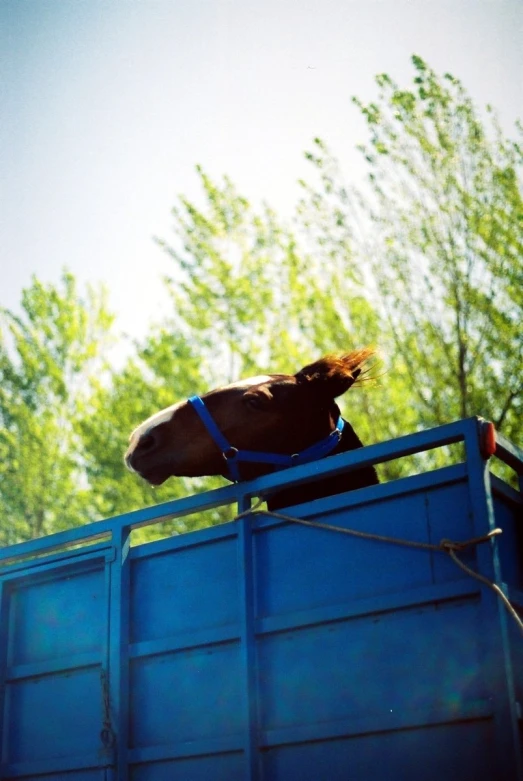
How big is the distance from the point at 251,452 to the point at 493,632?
4.31ft

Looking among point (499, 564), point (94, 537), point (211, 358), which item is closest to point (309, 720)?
point (499, 564)

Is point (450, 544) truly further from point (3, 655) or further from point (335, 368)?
point (3, 655)

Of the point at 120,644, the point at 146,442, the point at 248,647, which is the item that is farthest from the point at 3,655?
the point at 248,647

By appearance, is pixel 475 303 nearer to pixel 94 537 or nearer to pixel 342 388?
pixel 342 388

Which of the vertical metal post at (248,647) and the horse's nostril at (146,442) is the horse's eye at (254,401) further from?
the vertical metal post at (248,647)

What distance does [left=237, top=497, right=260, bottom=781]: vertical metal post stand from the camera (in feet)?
8.43

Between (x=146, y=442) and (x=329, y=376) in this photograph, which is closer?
(x=146, y=442)

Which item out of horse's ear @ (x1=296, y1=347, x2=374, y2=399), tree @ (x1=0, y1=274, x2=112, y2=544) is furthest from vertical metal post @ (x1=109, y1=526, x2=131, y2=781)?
tree @ (x1=0, y1=274, x2=112, y2=544)

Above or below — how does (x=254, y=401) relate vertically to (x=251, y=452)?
above

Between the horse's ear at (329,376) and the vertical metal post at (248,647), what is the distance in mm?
946

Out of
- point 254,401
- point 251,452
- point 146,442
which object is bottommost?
point 251,452

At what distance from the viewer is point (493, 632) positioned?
88.7 inches

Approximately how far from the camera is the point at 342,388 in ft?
12.5

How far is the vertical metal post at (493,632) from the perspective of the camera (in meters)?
2.12
